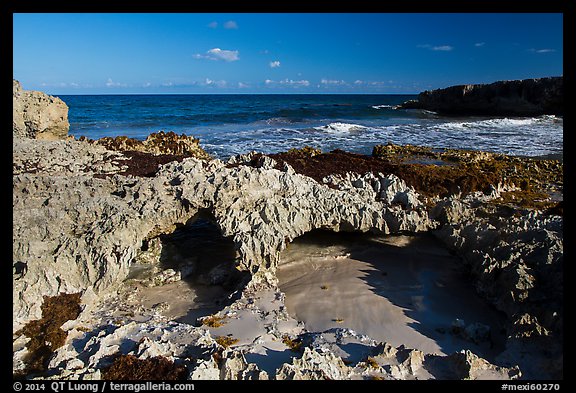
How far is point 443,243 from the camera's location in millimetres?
9859

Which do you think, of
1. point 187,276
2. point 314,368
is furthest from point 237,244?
point 314,368

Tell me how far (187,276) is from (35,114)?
33.1 feet

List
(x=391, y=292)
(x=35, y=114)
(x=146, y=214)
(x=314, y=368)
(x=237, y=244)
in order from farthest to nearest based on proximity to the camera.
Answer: (x=35, y=114)
(x=237, y=244)
(x=146, y=214)
(x=391, y=292)
(x=314, y=368)

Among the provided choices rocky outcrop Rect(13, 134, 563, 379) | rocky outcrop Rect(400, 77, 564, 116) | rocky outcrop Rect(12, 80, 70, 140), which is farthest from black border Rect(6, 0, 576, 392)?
rocky outcrop Rect(400, 77, 564, 116)

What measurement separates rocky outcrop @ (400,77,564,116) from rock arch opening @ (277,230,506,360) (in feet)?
206

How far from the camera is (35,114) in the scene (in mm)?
13992

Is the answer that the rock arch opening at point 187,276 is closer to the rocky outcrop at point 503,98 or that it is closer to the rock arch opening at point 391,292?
the rock arch opening at point 391,292

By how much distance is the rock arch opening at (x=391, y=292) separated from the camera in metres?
6.56

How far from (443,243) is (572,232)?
4.21 meters
